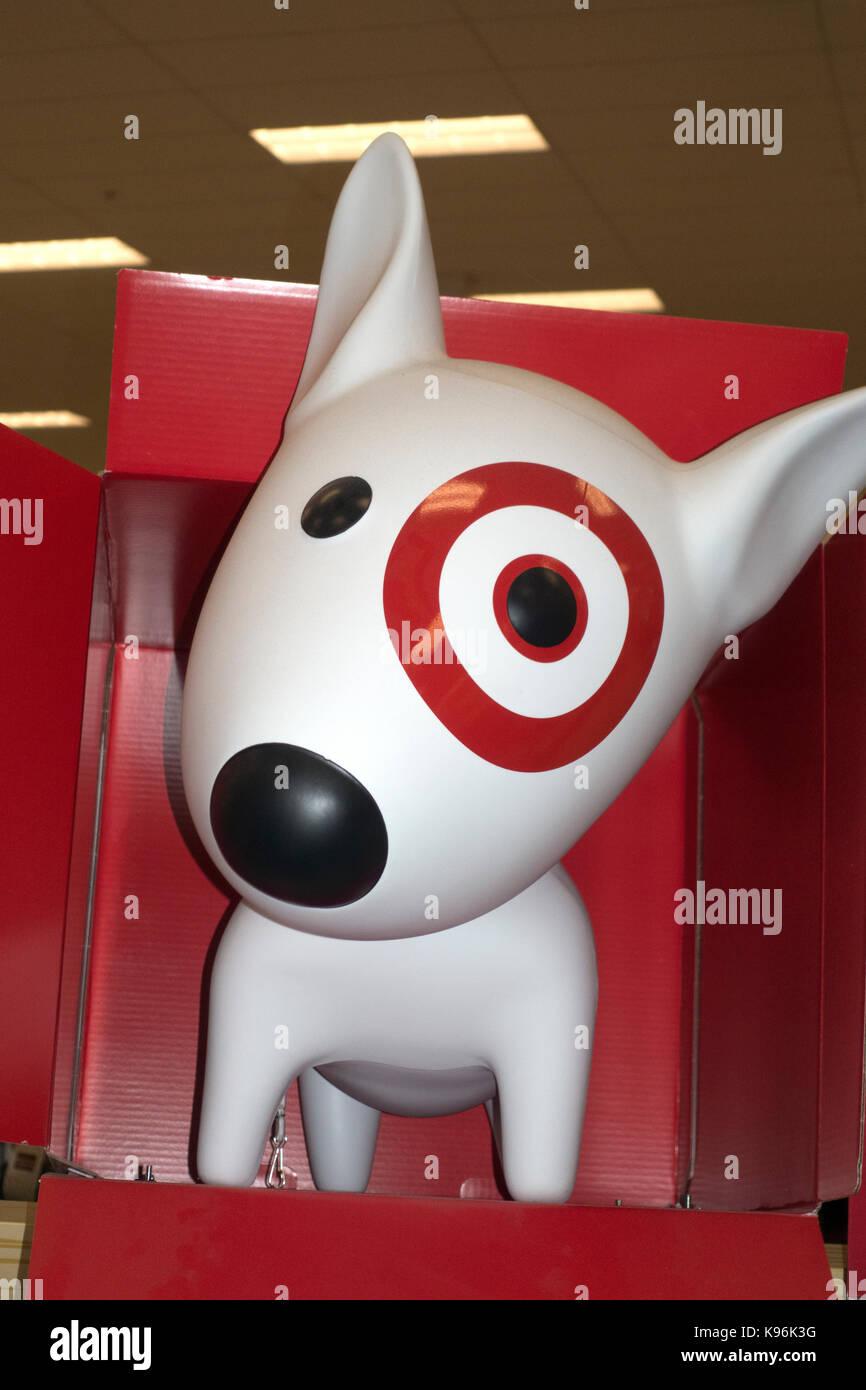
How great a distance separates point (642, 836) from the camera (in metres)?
1.54

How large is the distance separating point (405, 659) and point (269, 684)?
9 centimetres

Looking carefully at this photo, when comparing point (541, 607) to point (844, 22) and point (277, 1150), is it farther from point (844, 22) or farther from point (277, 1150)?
point (844, 22)

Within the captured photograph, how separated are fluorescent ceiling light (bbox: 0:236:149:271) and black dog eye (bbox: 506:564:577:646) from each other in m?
3.12

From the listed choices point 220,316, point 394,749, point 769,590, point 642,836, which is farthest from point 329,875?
point 642,836

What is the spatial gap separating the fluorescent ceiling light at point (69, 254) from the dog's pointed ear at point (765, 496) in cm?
303

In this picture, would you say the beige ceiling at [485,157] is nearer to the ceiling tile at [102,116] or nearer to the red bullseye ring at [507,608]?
the ceiling tile at [102,116]

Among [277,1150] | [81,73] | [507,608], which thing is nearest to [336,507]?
[507,608]

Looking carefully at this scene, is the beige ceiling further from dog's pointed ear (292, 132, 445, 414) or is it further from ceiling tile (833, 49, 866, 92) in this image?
dog's pointed ear (292, 132, 445, 414)

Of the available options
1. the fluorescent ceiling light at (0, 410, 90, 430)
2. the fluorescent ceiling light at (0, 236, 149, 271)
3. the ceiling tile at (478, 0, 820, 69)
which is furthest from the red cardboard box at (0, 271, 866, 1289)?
the fluorescent ceiling light at (0, 410, 90, 430)

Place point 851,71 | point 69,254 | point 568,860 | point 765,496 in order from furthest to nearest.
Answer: point 69,254 → point 851,71 → point 568,860 → point 765,496

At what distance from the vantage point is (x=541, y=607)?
0.98 meters

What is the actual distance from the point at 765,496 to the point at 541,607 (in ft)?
0.77

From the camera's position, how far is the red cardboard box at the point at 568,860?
45.1 inches
